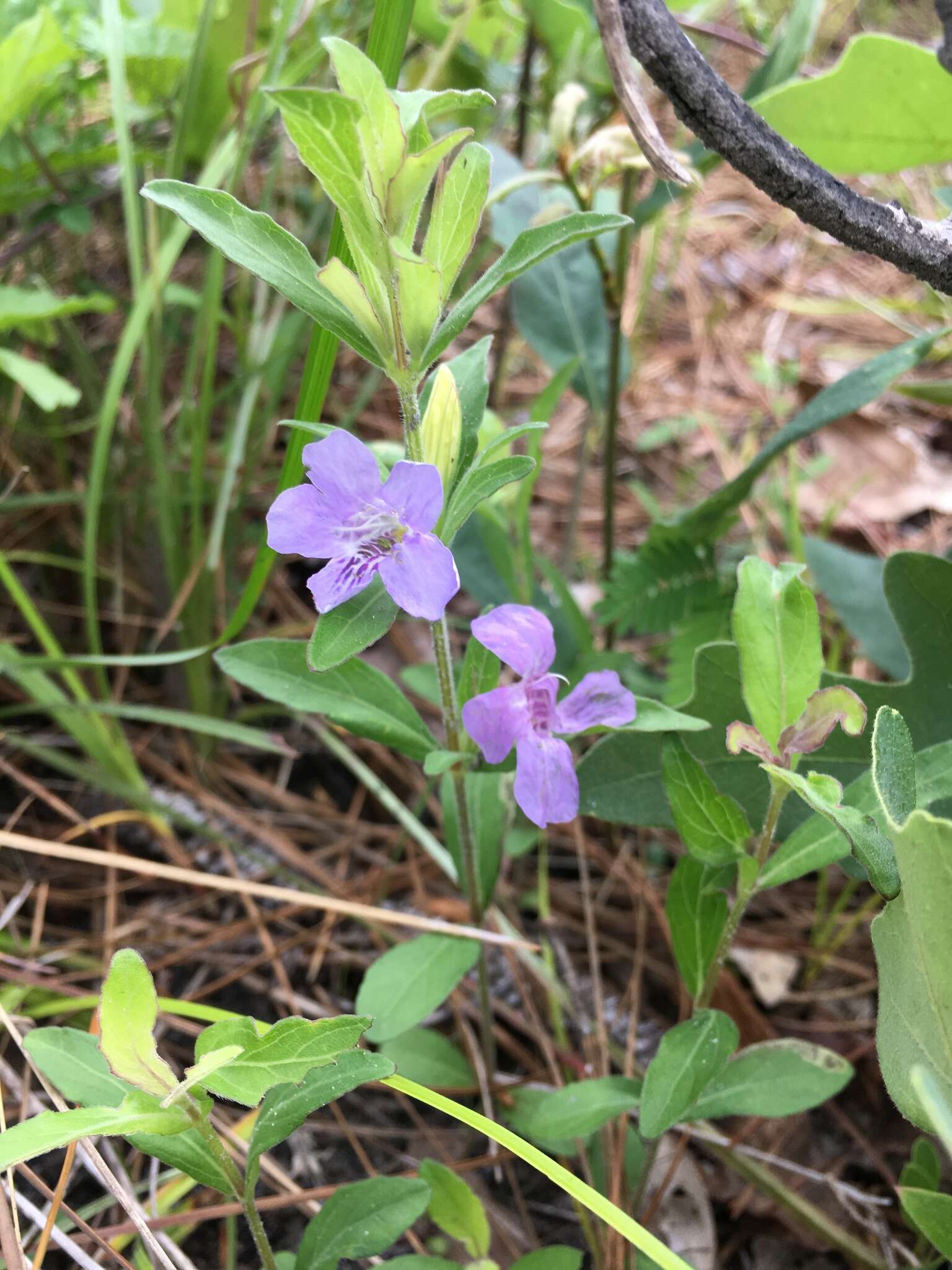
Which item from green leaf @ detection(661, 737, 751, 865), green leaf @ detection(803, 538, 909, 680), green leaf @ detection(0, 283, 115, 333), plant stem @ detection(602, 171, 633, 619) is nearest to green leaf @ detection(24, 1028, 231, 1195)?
green leaf @ detection(661, 737, 751, 865)

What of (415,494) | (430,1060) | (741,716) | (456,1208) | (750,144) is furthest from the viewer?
(430,1060)

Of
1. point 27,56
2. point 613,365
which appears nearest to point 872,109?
point 613,365

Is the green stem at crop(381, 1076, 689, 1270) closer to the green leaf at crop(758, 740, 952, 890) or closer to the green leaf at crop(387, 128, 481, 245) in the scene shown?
the green leaf at crop(758, 740, 952, 890)

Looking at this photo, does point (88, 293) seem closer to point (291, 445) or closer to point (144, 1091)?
point (291, 445)

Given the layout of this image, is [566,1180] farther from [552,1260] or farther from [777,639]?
[777,639]

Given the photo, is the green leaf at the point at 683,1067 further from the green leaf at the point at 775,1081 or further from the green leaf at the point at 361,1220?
the green leaf at the point at 361,1220

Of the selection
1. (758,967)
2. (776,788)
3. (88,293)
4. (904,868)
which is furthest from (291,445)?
(758,967)
